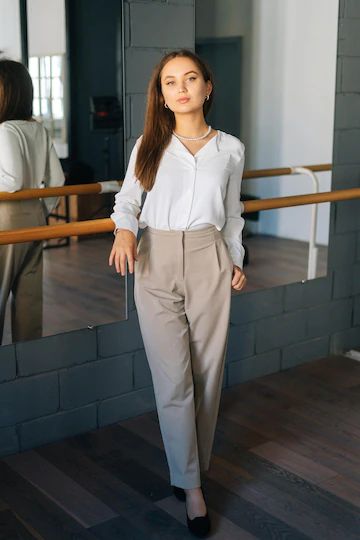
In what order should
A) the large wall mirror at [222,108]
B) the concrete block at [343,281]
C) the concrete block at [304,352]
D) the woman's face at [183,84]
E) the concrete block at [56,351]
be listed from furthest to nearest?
the concrete block at [343,281]
the concrete block at [304,352]
the concrete block at [56,351]
the large wall mirror at [222,108]
the woman's face at [183,84]

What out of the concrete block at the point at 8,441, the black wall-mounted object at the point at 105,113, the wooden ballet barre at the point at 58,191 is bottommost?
the concrete block at the point at 8,441

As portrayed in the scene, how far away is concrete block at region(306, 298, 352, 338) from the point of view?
3.46m

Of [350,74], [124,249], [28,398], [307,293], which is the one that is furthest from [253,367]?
[124,249]

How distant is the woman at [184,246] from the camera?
1.96m

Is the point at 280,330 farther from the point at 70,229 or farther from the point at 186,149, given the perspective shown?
the point at 186,149

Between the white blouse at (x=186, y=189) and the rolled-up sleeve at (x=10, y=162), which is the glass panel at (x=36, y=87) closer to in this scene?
the rolled-up sleeve at (x=10, y=162)

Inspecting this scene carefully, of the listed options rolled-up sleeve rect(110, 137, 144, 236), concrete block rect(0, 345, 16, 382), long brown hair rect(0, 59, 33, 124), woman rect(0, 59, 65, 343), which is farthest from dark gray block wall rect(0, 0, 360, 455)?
rolled-up sleeve rect(110, 137, 144, 236)

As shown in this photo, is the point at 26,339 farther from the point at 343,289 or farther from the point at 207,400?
the point at 343,289

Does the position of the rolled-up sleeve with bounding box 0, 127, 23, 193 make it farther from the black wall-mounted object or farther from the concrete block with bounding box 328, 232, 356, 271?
the concrete block with bounding box 328, 232, 356, 271

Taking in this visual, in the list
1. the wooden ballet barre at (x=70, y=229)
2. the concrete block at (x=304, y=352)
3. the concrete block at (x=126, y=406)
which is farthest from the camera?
the concrete block at (x=304, y=352)

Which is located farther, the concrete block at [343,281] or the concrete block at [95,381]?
the concrete block at [343,281]

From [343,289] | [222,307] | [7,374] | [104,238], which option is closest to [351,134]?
[343,289]

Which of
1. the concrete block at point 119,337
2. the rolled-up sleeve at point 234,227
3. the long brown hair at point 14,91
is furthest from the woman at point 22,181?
the rolled-up sleeve at point 234,227

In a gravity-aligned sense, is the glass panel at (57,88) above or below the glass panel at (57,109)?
above
